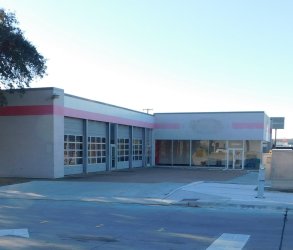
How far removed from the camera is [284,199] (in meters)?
16.5

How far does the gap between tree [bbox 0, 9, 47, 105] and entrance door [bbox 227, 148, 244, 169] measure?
74.7 ft

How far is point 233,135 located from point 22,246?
34824 mm

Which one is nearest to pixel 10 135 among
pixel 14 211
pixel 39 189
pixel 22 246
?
pixel 39 189

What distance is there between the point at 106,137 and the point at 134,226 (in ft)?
80.1

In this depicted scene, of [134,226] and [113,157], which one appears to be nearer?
[134,226]

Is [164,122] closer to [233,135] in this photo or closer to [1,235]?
[233,135]

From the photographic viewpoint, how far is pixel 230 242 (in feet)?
29.9

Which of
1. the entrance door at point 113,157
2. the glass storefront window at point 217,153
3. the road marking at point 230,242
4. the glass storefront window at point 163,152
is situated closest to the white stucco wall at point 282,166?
the road marking at point 230,242

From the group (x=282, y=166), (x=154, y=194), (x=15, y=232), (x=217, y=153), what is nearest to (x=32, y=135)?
(x=154, y=194)

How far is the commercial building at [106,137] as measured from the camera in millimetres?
27062

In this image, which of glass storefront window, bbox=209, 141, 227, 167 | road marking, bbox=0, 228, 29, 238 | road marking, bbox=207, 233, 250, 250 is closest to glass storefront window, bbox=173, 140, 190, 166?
glass storefront window, bbox=209, 141, 227, 167

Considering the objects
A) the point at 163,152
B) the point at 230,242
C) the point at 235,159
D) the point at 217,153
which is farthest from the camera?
the point at 163,152

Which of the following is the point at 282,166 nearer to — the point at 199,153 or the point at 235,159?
the point at 235,159

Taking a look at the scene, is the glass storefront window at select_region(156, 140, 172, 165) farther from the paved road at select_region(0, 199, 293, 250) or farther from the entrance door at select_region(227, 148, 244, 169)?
the paved road at select_region(0, 199, 293, 250)
